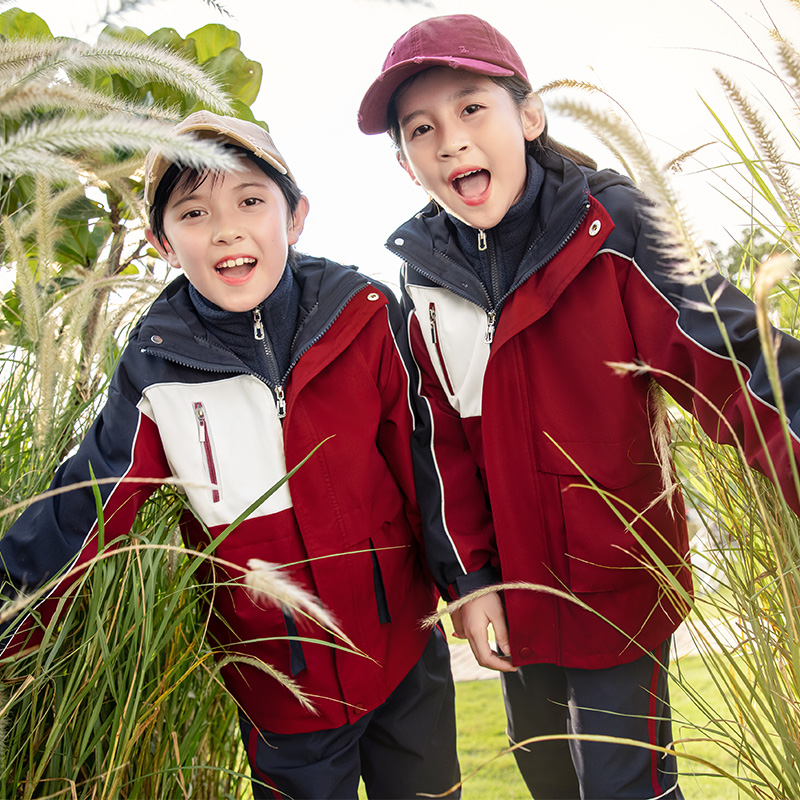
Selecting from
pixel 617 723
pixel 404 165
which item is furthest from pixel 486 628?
pixel 404 165

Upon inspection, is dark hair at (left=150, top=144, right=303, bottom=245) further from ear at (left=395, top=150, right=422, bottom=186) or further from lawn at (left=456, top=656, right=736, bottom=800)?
lawn at (left=456, top=656, right=736, bottom=800)

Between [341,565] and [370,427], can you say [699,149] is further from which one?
[341,565]

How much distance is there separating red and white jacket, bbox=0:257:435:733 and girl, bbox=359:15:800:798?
0.37 ft

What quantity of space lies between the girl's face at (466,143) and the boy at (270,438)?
0.70 feet

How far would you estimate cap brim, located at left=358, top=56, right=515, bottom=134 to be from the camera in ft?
3.27

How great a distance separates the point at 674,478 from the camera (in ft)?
3.21

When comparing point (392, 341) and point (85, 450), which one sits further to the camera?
point (392, 341)

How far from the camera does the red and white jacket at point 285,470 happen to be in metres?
1.01

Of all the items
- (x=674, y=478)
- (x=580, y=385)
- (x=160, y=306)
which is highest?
(x=160, y=306)

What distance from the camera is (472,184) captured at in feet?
3.42

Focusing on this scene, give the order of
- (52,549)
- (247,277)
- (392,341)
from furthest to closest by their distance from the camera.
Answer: (392,341)
(247,277)
(52,549)

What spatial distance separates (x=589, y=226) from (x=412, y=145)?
12.4 inches

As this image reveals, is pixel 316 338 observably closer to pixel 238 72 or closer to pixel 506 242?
pixel 506 242

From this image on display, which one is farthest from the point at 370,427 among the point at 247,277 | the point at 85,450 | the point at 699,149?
the point at 699,149
